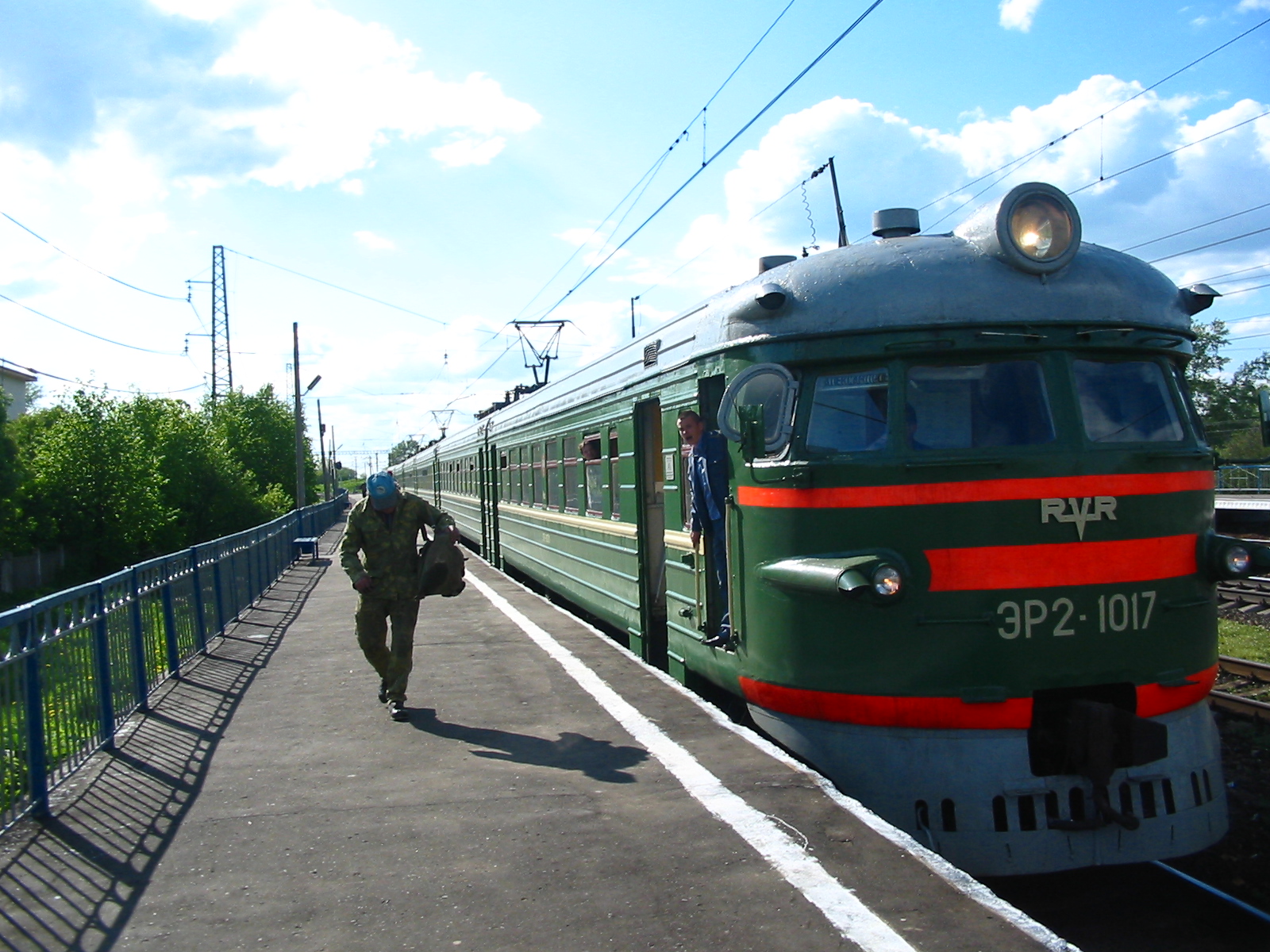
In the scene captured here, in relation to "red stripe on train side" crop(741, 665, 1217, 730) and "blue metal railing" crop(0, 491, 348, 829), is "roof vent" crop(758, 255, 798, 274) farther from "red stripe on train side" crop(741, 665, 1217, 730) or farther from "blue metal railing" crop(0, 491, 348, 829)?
"blue metal railing" crop(0, 491, 348, 829)

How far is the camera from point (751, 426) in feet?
18.4

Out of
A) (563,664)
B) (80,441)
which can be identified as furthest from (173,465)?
(563,664)

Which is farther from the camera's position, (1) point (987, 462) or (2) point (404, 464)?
(2) point (404, 464)

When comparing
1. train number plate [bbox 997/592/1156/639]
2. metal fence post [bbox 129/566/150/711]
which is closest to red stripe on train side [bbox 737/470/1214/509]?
train number plate [bbox 997/592/1156/639]

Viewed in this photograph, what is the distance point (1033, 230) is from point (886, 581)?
2.00 metres

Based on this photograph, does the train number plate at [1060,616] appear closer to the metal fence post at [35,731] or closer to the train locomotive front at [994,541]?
the train locomotive front at [994,541]

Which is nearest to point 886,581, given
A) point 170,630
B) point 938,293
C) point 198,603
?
point 938,293

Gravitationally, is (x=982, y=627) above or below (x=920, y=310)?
below

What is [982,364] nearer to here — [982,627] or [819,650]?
[982,627]

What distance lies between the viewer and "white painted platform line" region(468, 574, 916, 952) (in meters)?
3.71

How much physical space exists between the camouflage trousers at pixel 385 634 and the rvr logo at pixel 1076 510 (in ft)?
14.0

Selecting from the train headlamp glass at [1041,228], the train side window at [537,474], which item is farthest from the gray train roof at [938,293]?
the train side window at [537,474]

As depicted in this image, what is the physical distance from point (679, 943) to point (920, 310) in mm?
3212

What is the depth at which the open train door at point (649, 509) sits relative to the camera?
8328 mm
